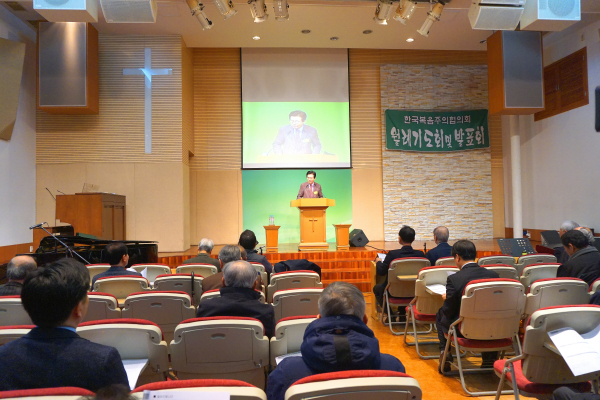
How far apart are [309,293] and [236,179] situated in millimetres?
7787

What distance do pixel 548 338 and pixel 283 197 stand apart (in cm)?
863

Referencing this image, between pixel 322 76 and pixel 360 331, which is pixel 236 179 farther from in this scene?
pixel 360 331

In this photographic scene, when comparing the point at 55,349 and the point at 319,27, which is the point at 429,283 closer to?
the point at 55,349

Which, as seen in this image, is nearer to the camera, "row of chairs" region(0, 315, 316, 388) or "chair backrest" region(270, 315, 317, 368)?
"row of chairs" region(0, 315, 316, 388)

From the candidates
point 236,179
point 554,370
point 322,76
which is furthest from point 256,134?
point 554,370

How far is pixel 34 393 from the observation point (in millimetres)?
1069

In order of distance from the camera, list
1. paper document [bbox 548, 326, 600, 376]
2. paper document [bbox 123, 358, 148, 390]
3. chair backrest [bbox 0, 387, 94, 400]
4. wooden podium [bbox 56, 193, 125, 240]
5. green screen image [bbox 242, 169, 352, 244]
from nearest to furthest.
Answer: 1. chair backrest [bbox 0, 387, 94, 400]
2. paper document [bbox 123, 358, 148, 390]
3. paper document [bbox 548, 326, 600, 376]
4. wooden podium [bbox 56, 193, 125, 240]
5. green screen image [bbox 242, 169, 352, 244]

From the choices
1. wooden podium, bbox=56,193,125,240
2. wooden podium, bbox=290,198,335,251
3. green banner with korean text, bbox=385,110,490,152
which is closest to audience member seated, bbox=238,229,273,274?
wooden podium, bbox=290,198,335,251

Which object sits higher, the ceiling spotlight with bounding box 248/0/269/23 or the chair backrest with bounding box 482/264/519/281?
the ceiling spotlight with bounding box 248/0/269/23

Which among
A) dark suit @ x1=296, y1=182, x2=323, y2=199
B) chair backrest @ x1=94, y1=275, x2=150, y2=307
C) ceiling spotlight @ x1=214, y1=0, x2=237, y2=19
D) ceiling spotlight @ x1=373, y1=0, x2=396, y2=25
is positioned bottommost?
chair backrest @ x1=94, y1=275, x2=150, y2=307

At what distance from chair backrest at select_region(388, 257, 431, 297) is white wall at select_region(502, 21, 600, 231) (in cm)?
561

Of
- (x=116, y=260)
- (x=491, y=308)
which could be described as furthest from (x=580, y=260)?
(x=116, y=260)

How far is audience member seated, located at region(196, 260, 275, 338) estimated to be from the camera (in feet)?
7.67

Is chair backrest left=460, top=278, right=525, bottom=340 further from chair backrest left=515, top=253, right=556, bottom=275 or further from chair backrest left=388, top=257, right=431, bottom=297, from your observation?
chair backrest left=515, top=253, right=556, bottom=275
